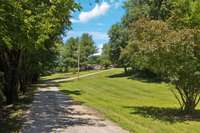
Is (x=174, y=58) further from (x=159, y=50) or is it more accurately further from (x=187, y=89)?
(x=187, y=89)

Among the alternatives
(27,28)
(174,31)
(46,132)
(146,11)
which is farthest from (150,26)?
(146,11)

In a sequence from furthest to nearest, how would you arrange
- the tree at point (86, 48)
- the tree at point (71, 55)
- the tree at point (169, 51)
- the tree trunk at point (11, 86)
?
1. the tree at point (71, 55)
2. the tree at point (86, 48)
3. the tree trunk at point (11, 86)
4. the tree at point (169, 51)

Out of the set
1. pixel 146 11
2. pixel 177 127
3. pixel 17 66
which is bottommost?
pixel 177 127

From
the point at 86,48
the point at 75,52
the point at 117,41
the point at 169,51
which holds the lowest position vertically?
the point at 169,51

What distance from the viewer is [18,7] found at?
49.6ft

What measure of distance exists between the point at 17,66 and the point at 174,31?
44.9 feet

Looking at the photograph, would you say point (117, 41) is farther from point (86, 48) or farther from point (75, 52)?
point (75, 52)

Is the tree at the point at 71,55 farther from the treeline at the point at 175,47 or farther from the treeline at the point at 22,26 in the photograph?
the treeline at the point at 175,47

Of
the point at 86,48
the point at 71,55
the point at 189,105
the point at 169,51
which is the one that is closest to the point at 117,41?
the point at 86,48

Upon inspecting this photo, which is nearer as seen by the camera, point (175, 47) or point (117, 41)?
point (175, 47)

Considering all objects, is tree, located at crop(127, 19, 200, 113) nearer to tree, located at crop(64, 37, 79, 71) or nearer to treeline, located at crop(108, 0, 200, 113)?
treeline, located at crop(108, 0, 200, 113)

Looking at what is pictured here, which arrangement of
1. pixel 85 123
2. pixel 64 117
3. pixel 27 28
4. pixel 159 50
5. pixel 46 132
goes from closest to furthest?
1. pixel 46 132
2. pixel 27 28
3. pixel 85 123
4. pixel 64 117
5. pixel 159 50

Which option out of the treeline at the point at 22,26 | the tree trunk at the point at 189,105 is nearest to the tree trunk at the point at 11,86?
the treeline at the point at 22,26

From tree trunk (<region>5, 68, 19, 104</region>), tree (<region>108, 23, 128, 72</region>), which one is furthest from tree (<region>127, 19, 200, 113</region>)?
tree (<region>108, 23, 128, 72</region>)
